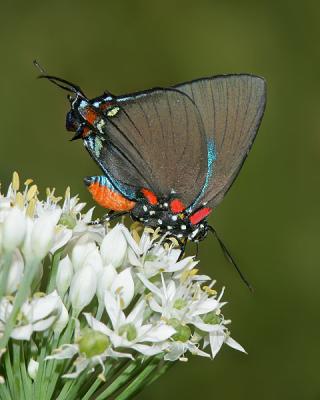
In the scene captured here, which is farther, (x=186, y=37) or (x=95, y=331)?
(x=186, y=37)

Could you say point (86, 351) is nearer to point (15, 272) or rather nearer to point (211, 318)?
point (15, 272)

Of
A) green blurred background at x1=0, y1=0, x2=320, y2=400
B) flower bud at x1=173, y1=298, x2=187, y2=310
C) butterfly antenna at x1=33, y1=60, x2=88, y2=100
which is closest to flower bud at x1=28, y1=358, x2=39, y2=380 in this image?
flower bud at x1=173, y1=298, x2=187, y2=310

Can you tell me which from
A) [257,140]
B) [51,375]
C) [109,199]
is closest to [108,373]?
[51,375]

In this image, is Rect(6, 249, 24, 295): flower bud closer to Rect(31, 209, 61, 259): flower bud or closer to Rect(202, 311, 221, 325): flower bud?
Rect(31, 209, 61, 259): flower bud

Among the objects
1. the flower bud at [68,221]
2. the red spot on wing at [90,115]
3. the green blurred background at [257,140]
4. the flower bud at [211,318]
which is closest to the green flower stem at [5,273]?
the flower bud at [68,221]

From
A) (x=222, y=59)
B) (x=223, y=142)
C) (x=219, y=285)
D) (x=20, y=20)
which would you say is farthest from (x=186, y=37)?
(x=223, y=142)

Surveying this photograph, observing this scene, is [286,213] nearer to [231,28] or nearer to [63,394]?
[231,28]

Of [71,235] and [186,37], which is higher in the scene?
[186,37]

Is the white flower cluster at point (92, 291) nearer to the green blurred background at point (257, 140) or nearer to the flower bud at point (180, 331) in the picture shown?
the flower bud at point (180, 331)

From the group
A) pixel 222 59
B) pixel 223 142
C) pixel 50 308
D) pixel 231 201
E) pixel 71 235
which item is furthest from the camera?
pixel 222 59
